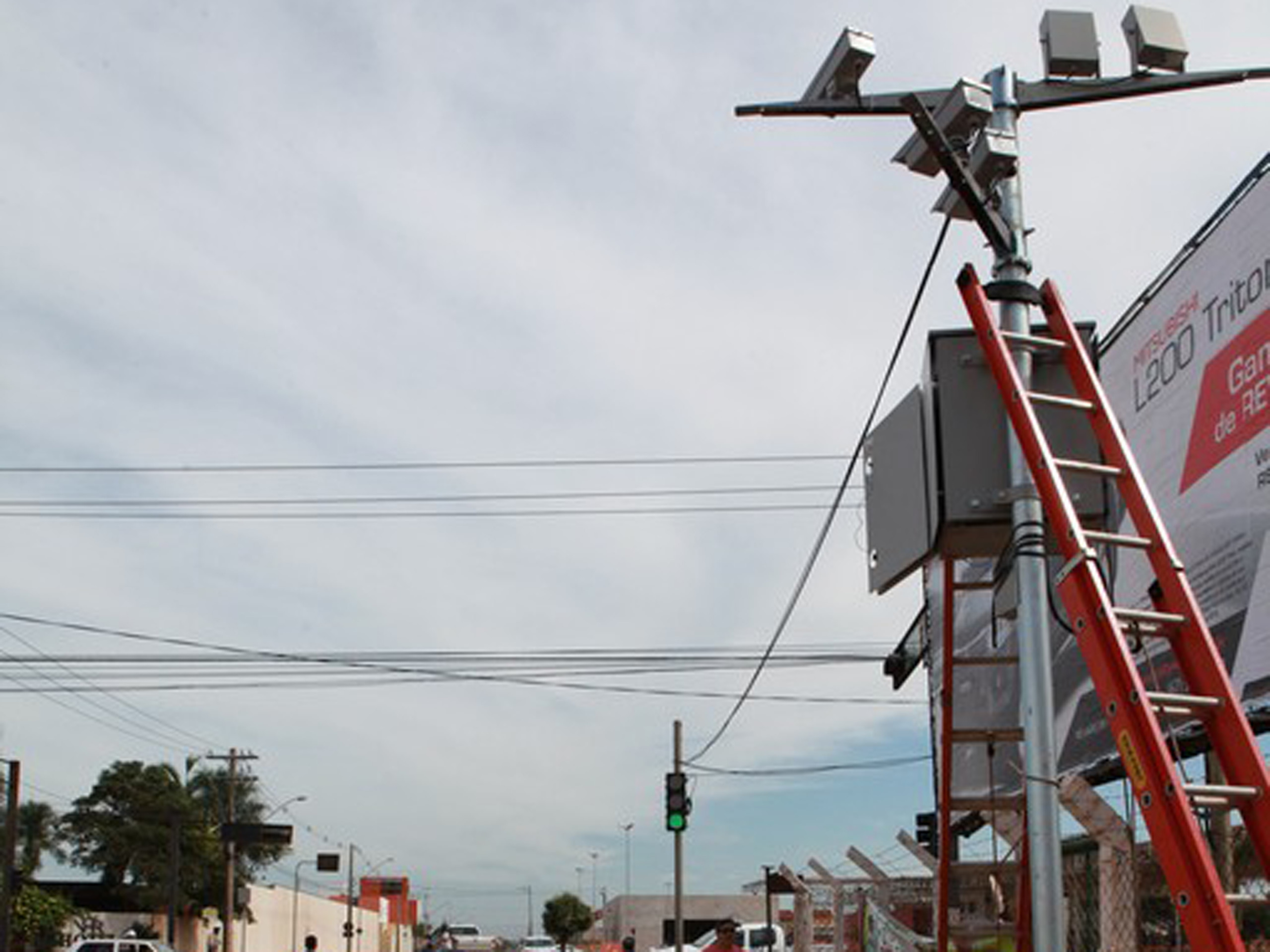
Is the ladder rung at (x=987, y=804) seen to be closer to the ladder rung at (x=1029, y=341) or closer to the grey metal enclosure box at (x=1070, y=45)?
the ladder rung at (x=1029, y=341)

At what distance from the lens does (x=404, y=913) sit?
500ft

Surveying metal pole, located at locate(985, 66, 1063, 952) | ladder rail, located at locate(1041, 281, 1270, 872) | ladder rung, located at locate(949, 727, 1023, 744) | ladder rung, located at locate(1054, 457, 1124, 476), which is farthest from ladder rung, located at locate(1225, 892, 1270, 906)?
ladder rung, located at locate(949, 727, 1023, 744)

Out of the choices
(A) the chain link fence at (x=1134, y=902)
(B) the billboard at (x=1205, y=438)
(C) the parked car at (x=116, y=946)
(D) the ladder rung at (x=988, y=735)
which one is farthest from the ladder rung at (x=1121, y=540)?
(C) the parked car at (x=116, y=946)

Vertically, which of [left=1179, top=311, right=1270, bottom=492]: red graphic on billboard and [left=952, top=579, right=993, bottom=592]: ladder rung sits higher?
[left=1179, top=311, right=1270, bottom=492]: red graphic on billboard

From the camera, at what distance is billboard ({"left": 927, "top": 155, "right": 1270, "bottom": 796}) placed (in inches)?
372

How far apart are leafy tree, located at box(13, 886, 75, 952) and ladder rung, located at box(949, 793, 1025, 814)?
5129 centimetres

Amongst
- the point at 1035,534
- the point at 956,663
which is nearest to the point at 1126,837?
the point at 956,663

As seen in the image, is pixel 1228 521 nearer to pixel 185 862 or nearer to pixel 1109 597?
pixel 1109 597

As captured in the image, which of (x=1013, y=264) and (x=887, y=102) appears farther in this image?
(x=887, y=102)

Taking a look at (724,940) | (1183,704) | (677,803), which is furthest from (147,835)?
(1183,704)

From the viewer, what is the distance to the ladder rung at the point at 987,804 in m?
7.22

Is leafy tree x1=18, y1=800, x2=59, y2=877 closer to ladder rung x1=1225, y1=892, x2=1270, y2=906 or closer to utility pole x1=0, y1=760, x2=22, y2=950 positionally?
utility pole x1=0, y1=760, x2=22, y2=950

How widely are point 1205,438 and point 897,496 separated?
4960 mm

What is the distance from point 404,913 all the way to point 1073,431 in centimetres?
15589
